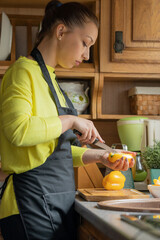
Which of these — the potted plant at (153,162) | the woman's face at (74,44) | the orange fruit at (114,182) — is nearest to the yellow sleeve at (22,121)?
the woman's face at (74,44)

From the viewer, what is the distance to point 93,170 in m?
1.70

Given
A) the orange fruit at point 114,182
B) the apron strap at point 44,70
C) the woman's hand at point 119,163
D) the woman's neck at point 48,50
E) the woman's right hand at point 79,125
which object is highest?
the woman's neck at point 48,50

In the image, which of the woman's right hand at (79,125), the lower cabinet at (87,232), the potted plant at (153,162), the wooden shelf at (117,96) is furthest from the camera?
the wooden shelf at (117,96)

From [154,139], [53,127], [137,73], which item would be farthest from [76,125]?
[137,73]

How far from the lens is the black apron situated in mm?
1169

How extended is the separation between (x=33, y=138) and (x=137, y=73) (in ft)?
3.71

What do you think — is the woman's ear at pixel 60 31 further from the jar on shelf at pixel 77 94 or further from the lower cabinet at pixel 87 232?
the jar on shelf at pixel 77 94

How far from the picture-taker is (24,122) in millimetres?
1075

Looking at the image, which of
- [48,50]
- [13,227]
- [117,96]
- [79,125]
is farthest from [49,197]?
[117,96]

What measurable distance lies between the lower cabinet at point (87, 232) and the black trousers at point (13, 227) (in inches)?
7.8

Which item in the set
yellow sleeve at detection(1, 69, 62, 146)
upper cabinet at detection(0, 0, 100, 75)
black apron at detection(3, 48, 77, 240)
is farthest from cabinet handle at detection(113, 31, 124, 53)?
yellow sleeve at detection(1, 69, 62, 146)

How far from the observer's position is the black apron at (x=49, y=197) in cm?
117

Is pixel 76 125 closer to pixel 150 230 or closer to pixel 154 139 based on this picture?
pixel 150 230

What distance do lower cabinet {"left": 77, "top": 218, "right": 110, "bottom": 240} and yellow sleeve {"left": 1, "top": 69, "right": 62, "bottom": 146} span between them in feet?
1.00
